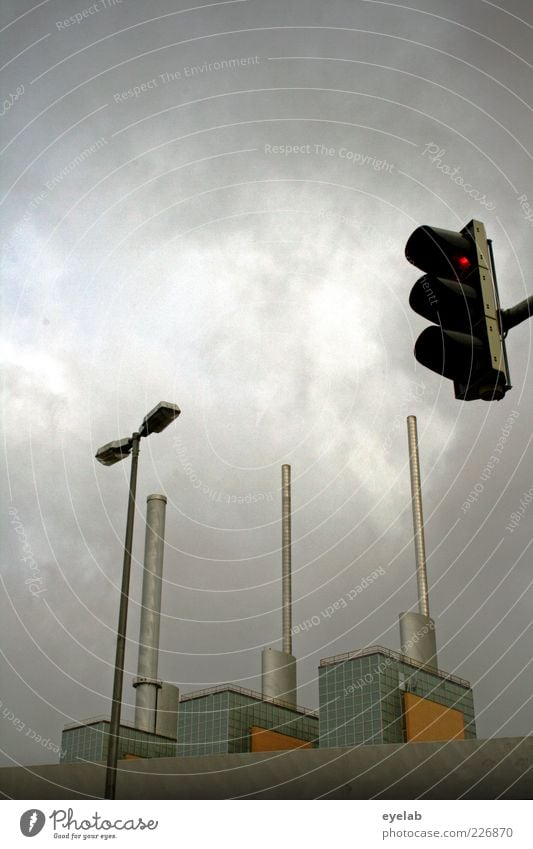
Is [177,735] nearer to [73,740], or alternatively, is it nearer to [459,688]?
[73,740]

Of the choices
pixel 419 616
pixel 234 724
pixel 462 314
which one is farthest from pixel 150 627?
pixel 462 314

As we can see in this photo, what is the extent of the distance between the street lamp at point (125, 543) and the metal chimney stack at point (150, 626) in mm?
40606

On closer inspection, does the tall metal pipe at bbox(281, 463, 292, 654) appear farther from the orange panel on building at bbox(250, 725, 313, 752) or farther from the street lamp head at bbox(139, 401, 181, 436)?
the street lamp head at bbox(139, 401, 181, 436)

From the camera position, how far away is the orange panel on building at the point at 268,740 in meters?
61.6

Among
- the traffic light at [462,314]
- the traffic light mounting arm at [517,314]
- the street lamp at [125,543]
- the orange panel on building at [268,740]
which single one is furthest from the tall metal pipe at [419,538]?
the traffic light at [462,314]

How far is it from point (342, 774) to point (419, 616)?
64.9 feet

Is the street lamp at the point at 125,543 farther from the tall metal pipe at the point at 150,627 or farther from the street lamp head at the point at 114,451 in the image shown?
the tall metal pipe at the point at 150,627

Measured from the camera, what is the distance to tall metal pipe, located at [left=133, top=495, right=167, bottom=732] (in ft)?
190
